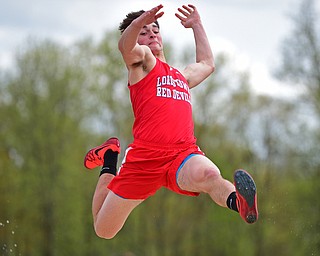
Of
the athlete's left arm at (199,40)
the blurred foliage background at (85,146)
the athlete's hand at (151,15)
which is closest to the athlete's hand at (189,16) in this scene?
the athlete's left arm at (199,40)

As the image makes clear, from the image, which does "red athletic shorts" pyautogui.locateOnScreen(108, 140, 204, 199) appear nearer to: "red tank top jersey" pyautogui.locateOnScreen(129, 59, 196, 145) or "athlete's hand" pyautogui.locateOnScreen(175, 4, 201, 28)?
"red tank top jersey" pyautogui.locateOnScreen(129, 59, 196, 145)

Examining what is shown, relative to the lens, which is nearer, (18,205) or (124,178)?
(124,178)

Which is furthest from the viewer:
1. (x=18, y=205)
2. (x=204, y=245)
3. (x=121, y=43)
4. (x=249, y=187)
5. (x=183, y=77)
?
(x=204, y=245)

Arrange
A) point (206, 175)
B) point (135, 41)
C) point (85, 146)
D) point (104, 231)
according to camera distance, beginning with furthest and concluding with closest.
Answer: point (85, 146) → point (104, 231) → point (135, 41) → point (206, 175)

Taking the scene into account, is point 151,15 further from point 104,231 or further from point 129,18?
point 104,231

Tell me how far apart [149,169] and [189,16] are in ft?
6.61

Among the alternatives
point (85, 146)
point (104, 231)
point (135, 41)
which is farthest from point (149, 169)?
point (85, 146)

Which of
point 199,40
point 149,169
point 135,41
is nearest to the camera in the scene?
point 135,41

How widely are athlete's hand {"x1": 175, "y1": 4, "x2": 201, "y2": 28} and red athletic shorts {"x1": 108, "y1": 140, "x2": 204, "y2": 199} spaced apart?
1637mm

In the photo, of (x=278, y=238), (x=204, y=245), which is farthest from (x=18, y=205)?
(x=278, y=238)

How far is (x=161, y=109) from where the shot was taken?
649 cm

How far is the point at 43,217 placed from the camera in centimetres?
2814

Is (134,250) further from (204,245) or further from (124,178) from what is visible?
(124,178)

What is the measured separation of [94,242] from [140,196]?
23.0m
